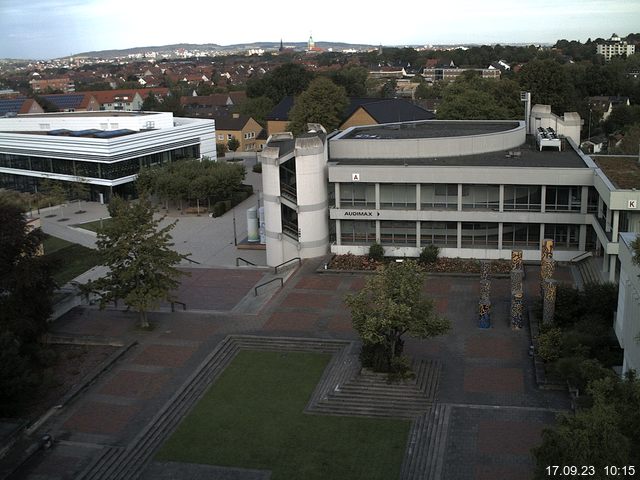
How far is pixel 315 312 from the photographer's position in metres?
31.4

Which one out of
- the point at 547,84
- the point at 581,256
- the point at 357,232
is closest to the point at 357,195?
the point at 357,232

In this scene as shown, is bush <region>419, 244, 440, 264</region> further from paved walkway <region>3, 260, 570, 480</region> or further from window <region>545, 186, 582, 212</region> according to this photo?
window <region>545, 186, 582, 212</region>

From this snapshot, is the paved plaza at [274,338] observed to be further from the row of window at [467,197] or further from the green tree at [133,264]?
the row of window at [467,197]

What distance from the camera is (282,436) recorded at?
21500 millimetres

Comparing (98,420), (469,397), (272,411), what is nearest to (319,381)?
(272,411)

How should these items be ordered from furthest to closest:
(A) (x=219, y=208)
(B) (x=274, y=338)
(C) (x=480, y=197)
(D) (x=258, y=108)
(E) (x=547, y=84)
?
(D) (x=258, y=108)
(E) (x=547, y=84)
(A) (x=219, y=208)
(C) (x=480, y=197)
(B) (x=274, y=338)

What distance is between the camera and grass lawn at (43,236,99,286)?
4070 centimetres

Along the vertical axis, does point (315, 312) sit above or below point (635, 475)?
below

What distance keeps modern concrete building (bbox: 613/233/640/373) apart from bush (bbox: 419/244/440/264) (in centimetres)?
1472

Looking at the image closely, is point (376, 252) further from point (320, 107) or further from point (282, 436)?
point (320, 107)

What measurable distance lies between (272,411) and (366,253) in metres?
17.4

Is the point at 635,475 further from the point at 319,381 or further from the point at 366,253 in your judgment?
the point at 366,253

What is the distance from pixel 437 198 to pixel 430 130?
11.4 meters

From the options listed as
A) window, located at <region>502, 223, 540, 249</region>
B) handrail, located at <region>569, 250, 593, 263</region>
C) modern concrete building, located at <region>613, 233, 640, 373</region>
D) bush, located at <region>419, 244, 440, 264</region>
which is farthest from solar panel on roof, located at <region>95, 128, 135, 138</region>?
modern concrete building, located at <region>613, 233, 640, 373</region>
